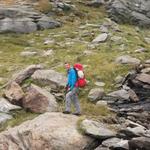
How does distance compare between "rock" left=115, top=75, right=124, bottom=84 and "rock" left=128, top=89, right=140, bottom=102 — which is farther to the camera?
"rock" left=115, top=75, right=124, bottom=84

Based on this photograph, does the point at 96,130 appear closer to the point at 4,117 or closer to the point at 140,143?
the point at 140,143

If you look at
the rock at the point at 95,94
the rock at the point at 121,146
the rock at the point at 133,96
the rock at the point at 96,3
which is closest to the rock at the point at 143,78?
the rock at the point at 133,96

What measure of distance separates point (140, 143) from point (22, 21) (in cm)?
2344

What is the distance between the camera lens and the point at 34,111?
21.2 m

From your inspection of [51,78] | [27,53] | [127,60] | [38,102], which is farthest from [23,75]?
[27,53]

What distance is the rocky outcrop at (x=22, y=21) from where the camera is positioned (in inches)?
1486

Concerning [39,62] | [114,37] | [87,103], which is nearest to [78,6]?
[114,37]

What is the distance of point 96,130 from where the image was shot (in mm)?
17781

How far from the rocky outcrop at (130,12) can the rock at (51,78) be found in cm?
1787

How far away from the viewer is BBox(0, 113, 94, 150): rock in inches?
679

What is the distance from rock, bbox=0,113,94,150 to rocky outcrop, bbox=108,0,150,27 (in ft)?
81.2

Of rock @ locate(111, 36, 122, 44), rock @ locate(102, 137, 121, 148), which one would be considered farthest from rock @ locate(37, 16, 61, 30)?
rock @ locate(102, 137, 121, 148)

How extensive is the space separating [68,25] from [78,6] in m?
4.70

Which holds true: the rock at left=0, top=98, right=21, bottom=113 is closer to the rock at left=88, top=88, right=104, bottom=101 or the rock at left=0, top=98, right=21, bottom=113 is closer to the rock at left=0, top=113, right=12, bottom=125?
the rock at left=0, top=113, right=12, bottom=125
